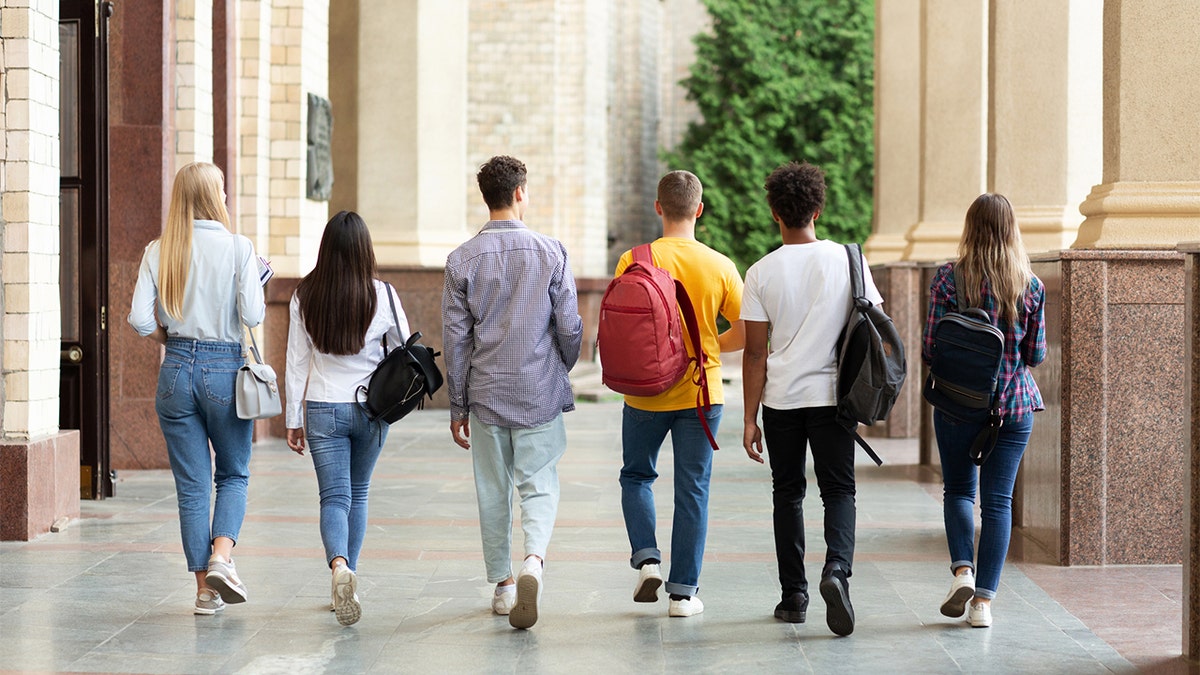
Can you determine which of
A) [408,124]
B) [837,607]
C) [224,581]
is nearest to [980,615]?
[837,607]

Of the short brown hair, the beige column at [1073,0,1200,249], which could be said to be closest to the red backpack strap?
the short brown hair

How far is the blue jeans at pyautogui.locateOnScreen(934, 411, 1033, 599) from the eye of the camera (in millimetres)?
6094

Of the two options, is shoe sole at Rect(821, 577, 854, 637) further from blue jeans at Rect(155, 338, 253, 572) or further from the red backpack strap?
blue jeans at Rect(155, 338, 253, 572)

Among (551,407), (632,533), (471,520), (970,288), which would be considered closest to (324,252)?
(551,407)

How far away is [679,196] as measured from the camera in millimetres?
6164

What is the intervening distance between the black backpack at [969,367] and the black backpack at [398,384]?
1988 millimetres

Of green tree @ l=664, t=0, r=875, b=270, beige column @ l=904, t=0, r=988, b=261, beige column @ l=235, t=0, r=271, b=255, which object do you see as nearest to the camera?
beige column @ l=235, t=0, r=271, b=255

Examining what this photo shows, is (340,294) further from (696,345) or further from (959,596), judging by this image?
(959,596)

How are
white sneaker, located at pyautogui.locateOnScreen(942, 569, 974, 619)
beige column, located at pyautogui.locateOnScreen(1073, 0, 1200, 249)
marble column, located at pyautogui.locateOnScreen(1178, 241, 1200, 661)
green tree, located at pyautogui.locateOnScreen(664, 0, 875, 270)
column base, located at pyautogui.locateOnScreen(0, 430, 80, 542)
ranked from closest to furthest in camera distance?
1. marble column, located at pyautogui.locateOnScreen(1178, 241, 1200, 661)
2. white sneaker, located at pyautogui.locateOnScreen(942, 569, 974, 619)
3. beige column, located at pyautogui.locateOnScreen(1073, 0, 1200, 249)
4. column base, located at pyautogui.locateOnScreen(0, 430, 80, 542)
5. green tree, located at pyautogui.locateOnScreen(664, 0, 875, 270)

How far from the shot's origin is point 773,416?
5988 mm

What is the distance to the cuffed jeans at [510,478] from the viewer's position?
237 inches

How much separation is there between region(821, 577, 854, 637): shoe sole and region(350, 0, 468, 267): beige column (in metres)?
11.9

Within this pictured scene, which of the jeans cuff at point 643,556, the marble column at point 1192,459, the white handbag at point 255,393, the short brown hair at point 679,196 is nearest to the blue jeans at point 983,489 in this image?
the marble column at point 1192,459

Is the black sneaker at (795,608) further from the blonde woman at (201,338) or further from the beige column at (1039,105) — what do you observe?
the beige column at (1039,105)
